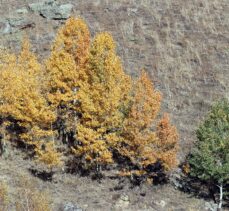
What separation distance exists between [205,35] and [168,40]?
4.79 meters

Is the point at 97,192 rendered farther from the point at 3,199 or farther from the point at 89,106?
the point at 3,199

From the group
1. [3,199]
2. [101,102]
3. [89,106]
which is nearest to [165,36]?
[101,102]

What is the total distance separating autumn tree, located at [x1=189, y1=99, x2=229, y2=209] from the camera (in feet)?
146

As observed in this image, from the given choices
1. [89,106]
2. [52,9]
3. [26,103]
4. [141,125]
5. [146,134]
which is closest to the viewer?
[141,125]

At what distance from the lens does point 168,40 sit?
220ft

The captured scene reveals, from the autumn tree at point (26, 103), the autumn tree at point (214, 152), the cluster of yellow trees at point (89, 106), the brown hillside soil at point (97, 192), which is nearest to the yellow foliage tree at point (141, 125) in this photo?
the cluster of yellow trees at point (89, 106)

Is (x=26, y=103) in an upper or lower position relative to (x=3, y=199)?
upper

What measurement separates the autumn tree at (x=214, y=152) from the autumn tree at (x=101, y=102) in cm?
740

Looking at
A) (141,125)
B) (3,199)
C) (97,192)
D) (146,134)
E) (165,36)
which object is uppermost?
(165,36)

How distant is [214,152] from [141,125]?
668cm

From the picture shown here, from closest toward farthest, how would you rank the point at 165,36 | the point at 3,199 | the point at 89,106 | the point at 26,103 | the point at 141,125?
the point at 3,199 < the point at 141,125 < the point at 89,106 < the point at 26,103 < the point at 165,36

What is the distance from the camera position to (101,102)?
155ft

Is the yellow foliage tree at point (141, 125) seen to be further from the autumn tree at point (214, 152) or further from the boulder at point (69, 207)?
the boulder at point (69, 207)

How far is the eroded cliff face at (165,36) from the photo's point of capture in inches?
2325
